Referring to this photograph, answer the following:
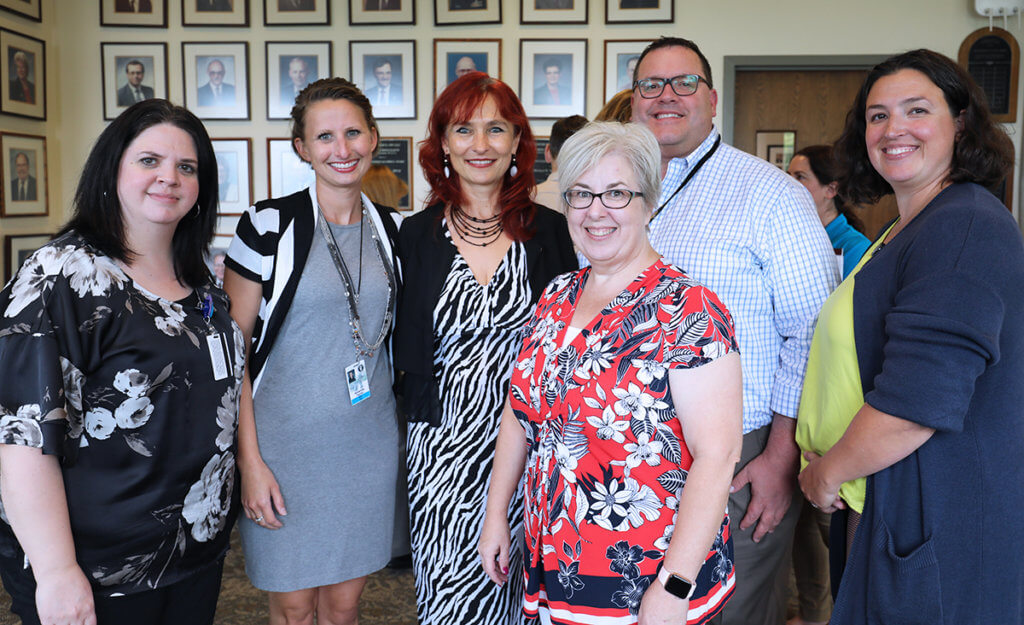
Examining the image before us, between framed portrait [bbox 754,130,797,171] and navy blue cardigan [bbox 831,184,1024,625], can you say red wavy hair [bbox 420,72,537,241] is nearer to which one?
navy blue cardigan [bbox 831,184,1024,625]

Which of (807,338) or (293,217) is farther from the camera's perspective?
(293,217)

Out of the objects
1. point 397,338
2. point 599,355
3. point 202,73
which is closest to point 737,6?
point 202,73

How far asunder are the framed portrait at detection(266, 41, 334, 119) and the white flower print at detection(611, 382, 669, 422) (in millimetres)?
4285

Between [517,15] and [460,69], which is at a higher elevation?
[517,15]

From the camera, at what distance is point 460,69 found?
5.09 meters

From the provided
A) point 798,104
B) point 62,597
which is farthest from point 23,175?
point 798,104

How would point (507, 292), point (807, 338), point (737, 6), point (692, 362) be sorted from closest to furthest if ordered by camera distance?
point (692, 362)
point (807, 338)
point (507, 292)
point (737, 6)

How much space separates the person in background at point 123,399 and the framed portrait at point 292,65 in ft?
11.7

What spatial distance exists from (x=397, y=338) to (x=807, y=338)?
3.55 feet

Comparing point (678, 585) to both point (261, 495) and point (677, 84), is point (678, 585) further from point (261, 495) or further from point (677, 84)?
point (677, 84)

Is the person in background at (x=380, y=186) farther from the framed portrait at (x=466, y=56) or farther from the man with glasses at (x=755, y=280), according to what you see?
the man with glasses at (x=755, y=280)

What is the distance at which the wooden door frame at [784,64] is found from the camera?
4945 mm

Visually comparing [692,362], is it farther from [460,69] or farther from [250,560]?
[460,69]

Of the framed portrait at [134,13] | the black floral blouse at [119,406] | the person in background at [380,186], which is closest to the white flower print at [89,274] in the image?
the black floral blouse at [119,406]
